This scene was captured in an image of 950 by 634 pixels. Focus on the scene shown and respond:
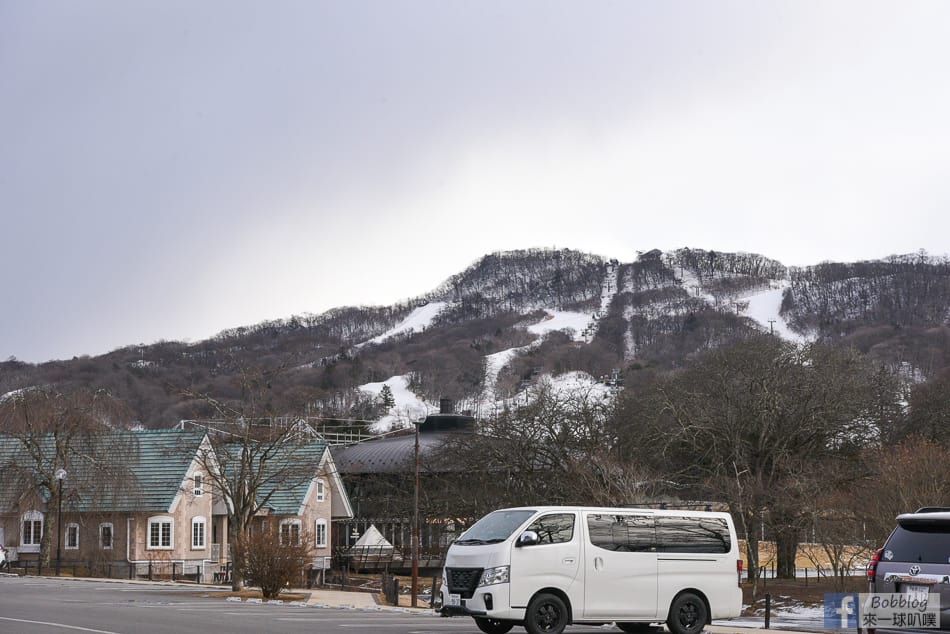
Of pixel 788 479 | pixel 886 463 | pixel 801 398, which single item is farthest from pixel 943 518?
pixel 801 398

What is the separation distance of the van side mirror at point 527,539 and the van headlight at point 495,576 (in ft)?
1.41

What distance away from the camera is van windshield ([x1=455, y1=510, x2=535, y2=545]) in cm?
1839

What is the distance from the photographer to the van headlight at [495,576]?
17766mm

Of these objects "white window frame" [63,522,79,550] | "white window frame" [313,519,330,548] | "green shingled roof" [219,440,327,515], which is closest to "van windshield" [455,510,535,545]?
"green shingled roof" [219,440,327,515]

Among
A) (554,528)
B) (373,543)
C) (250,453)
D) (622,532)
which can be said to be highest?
(250,453)

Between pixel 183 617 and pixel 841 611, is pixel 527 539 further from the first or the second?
pixel 841 611

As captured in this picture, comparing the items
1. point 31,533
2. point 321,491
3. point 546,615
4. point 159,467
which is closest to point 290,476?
point 159,467

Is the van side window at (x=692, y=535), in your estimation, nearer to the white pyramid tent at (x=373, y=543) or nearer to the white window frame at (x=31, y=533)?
the white window frame at (x=31, y=533)

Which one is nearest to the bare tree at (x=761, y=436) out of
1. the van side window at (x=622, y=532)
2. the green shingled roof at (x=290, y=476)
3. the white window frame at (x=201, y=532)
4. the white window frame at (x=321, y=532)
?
the green shingled roof at (x=290, y=476)

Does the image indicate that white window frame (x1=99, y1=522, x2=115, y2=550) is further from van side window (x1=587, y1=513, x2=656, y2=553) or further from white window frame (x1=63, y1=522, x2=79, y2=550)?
van side window (x1=587, y1=513, x2=656, y2=553)

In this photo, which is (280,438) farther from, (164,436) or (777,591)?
(777,591)

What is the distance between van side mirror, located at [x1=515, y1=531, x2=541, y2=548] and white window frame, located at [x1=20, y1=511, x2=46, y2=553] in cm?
4255

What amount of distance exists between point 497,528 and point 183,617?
6793 millimetres

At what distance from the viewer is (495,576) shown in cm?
1781
